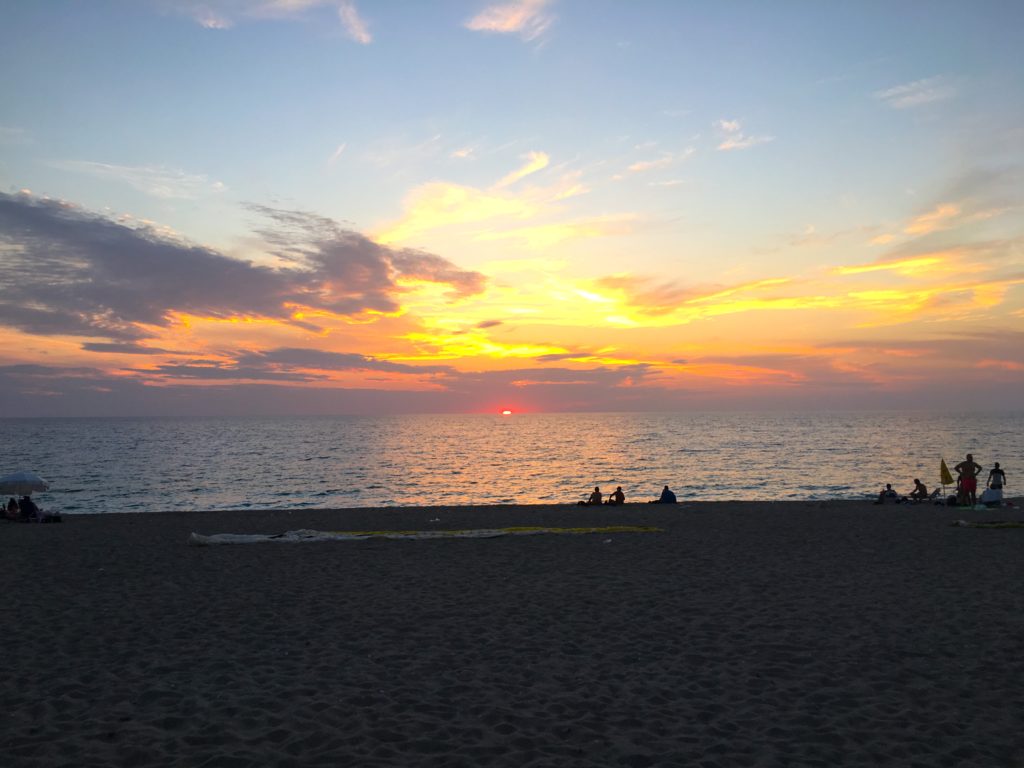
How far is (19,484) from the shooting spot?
2498cm

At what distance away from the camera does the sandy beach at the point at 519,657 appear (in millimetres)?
6988

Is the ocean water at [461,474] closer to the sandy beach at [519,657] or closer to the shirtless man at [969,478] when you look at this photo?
the shirtless man at [969,478]

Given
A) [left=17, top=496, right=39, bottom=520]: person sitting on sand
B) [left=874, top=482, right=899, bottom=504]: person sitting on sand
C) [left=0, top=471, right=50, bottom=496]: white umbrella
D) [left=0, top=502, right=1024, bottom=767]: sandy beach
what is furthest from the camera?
[left=874, top=482, right=899, bottom=504]: person sitting on sand

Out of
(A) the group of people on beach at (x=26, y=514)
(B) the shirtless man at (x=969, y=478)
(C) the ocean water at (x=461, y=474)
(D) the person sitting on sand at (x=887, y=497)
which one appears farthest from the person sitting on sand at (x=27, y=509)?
(B) the shirtless man at (x=969, y=478)

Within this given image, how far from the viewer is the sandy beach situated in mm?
6988

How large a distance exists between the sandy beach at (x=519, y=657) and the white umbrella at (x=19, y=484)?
7.68 metres

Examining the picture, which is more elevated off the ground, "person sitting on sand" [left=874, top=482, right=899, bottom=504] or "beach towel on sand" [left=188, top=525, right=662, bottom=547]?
"person sitting on sand" [left=874, top=482, right=899, bottom=504]

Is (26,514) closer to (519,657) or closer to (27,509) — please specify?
(27,509)

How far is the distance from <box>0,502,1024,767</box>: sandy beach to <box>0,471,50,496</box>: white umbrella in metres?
7.68

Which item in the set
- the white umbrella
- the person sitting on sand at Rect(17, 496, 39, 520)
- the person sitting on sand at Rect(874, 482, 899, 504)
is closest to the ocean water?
the person sitting on sand at Rect(874, 482, 899, 504)

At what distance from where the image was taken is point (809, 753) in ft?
22.2

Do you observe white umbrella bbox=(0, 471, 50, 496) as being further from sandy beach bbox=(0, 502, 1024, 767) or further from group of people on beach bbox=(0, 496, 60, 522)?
sandy beach bbox=(0, 502, 1024, 767)

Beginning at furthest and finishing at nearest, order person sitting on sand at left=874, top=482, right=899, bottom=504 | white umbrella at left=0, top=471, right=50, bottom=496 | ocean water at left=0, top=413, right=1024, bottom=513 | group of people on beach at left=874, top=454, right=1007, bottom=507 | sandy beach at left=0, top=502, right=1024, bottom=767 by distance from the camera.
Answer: ocean water at left=0, top=413, right=1024, bottom=513 < person sitting on sand at left=874, top=482, right=899, bottom=504 < group of people on beach at left=874, top=454, right=1007, bottom=507 < white umbrella at left=0, top=471, right=50, bottom=496 < sandy beach at left=0, top=502, right=1024, bottom=767

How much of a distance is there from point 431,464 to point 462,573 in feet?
204
